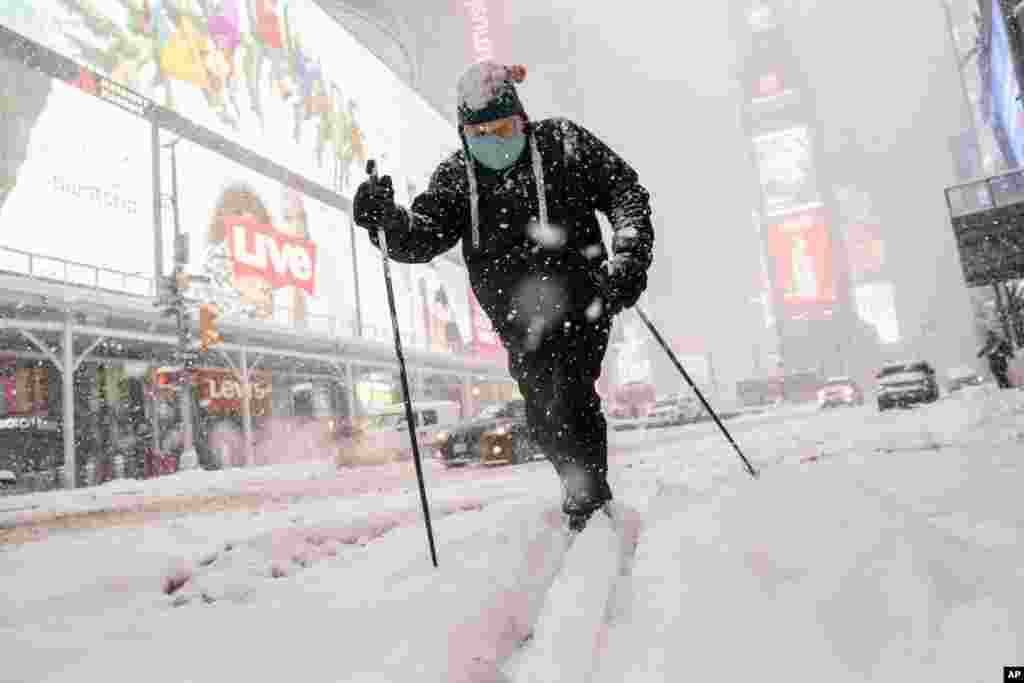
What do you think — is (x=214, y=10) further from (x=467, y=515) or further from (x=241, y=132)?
(x=467, y=515)

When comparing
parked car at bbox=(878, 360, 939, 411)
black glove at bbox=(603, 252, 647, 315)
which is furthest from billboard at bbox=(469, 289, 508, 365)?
black glove at bbox=(603, 252, 647, 315)

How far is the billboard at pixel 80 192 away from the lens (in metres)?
19.8

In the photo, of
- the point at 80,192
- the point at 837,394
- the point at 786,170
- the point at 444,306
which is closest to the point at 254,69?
the point at 80,192

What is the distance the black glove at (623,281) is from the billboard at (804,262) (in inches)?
4852

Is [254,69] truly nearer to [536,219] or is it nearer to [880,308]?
[536,219]

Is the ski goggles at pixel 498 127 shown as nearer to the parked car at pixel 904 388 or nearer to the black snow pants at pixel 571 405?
the black snow pants at pixel 571 405

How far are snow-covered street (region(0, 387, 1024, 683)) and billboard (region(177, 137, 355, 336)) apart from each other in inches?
826

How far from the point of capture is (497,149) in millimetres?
2375

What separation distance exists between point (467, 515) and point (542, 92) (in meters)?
119

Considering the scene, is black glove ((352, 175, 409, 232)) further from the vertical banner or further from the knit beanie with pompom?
the vertical banner

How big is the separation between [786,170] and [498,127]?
130 m

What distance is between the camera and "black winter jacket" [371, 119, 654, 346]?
226 centimetres

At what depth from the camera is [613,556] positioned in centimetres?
163

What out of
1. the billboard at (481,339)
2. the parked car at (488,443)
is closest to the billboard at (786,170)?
the billboard at (481,339)
